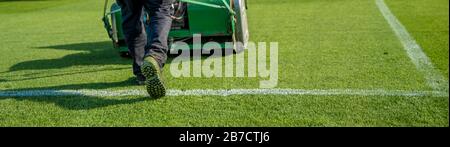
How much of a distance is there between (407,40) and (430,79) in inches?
69.7

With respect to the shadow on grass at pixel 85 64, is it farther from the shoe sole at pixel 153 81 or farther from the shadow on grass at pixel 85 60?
the shoe sole at pixel 153 81

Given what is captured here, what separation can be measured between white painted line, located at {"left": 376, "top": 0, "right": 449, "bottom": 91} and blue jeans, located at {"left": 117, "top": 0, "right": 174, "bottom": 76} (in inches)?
79.2

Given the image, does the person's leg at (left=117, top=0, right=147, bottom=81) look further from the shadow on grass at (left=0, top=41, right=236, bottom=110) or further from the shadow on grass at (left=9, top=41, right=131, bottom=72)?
the shadow on grass at (left=9, top=41, right=131, bottom=72)

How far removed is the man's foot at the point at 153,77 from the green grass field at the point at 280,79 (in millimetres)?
79

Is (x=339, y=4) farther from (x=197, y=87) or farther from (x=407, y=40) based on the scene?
(x=197, y=87)

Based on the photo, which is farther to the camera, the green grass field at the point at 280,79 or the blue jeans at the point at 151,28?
the blue jeans at the point at 151,28

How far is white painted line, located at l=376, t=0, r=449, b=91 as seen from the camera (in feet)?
12.1

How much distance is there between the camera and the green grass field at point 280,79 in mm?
3148

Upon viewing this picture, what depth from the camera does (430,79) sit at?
380 cm

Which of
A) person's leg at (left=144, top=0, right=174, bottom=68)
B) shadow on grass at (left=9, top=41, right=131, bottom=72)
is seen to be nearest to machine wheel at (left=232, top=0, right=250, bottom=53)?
shadow on grass at (left=9, top=41, right=131, bottom=72)

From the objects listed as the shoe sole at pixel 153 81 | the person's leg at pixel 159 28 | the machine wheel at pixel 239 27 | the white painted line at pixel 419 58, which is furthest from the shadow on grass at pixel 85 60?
the white painted line at pixel 419 58

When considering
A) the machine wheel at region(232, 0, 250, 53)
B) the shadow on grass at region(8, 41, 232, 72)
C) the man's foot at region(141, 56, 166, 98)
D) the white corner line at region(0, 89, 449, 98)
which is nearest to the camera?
the man's foot at region(141, 56, 166, 98)

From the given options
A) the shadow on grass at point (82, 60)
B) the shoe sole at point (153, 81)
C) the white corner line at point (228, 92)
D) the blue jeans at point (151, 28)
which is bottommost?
the shadow on grass at point (82, 60)
